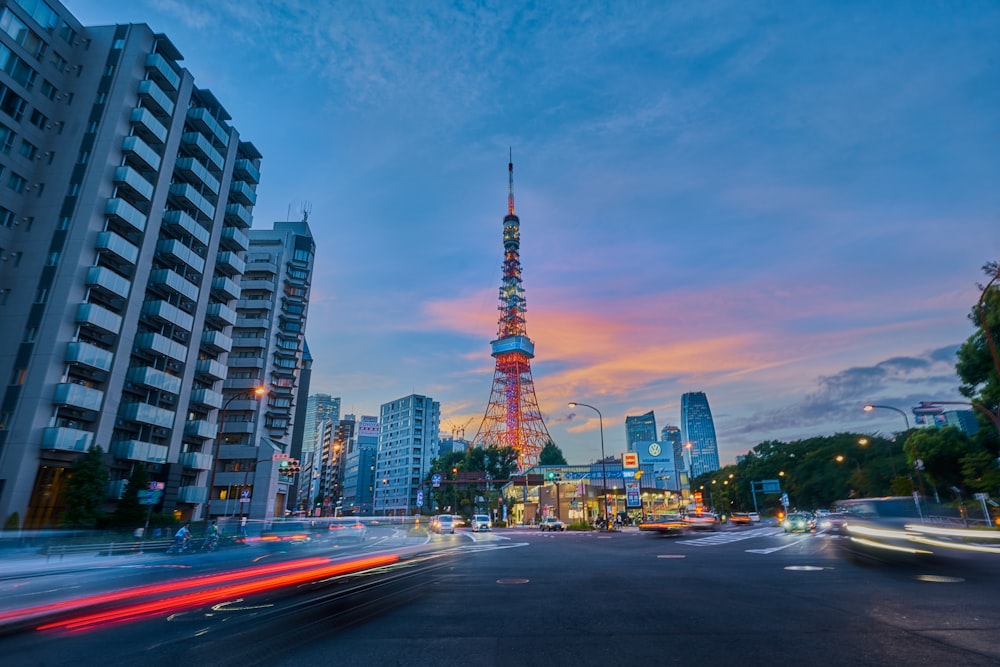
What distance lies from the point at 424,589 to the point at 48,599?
8144 mm

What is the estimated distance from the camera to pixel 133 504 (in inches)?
1517

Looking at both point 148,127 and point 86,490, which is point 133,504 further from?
point 148,127

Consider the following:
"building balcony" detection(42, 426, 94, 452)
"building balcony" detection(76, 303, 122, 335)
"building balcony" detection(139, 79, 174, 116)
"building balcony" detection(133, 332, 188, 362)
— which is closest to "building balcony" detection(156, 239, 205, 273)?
"building balcony" detection(133, 332, 188, 362)

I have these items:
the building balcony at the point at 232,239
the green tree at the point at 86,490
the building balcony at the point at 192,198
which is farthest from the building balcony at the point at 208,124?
the green tree at the point at 86,490

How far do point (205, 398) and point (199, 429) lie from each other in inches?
131

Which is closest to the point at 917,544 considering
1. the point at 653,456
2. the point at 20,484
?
the point at 20,484

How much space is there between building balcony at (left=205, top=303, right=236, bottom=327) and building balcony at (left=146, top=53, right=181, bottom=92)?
21.5 m

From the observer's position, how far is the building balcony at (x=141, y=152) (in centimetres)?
4250

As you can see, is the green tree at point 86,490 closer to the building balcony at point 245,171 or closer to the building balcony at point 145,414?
the building balcony at point 145,414

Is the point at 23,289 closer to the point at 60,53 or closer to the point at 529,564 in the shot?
the point at 60,53

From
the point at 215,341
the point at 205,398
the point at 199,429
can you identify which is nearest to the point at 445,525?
the point at 199,429

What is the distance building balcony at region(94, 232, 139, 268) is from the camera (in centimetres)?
3962

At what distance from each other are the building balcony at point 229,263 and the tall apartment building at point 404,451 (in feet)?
300

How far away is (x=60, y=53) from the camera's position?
4212 centimetres
